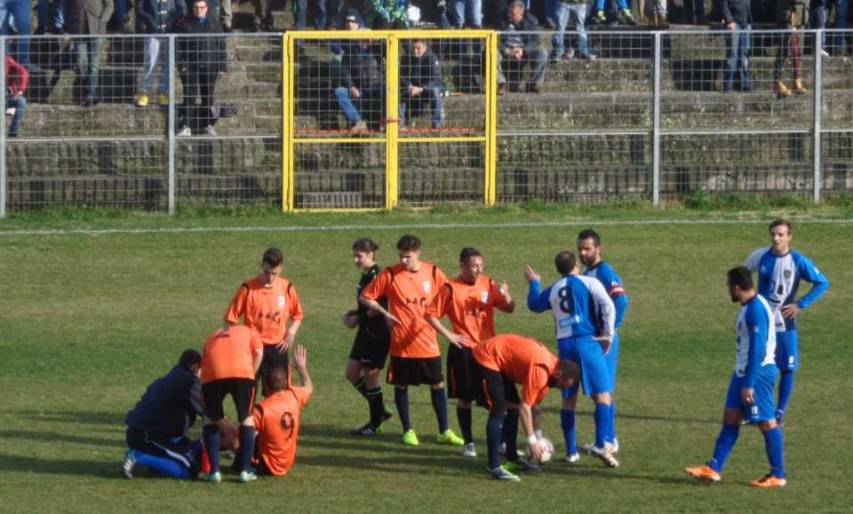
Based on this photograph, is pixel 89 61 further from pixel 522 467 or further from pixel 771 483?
pixel 771 483

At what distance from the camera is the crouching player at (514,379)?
527 inches

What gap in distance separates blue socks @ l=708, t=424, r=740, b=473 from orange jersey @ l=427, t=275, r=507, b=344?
2.21 m

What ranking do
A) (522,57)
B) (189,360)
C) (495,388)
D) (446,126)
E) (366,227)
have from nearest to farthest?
(495,388) < (189,360) < (366,227) < (446,126) < (522,57)

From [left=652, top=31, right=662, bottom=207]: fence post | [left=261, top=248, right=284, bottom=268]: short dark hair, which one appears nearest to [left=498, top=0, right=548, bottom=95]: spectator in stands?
[left=652, top=31, right=662, bottom=207]: fence post

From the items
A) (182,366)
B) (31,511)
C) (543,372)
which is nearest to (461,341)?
(543,372)

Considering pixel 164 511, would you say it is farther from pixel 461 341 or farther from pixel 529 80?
pixel 529 80

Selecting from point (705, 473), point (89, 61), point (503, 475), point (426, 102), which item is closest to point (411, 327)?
point (503, 475)

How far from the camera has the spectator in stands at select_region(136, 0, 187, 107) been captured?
2520 cm

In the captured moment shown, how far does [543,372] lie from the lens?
13.4 metres

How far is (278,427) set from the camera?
1371 cm

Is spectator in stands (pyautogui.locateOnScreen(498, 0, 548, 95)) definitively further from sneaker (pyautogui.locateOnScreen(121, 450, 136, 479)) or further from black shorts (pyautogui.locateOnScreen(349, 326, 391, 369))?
sneaker (pyautogui.locateOnScreen(121, 450, 136, 479))

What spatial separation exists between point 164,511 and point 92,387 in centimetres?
453

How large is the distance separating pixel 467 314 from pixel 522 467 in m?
1.40

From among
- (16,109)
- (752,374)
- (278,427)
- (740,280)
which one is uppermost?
(16,109)
